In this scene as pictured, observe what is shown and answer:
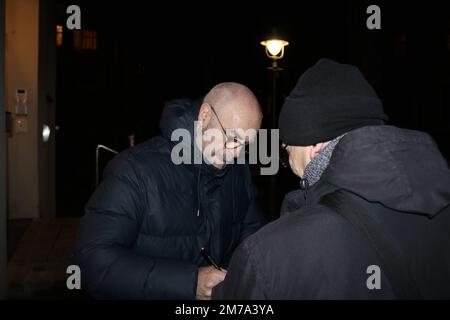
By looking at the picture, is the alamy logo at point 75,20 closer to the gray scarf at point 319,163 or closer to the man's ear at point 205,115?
the man's ear at point 205,115

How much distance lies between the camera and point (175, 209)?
241 cm

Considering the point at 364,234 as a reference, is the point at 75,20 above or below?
above

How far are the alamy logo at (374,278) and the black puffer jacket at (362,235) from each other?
1cm

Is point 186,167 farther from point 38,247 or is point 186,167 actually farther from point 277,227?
point 38,247

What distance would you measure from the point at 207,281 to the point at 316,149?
0.88 m

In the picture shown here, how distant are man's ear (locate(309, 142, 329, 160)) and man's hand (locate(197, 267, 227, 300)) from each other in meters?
0.79

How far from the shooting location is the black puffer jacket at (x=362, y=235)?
1.25 meters

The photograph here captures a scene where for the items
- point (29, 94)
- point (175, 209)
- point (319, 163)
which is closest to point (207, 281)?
point (175, 209)

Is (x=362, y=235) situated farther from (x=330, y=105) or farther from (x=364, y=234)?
(x=330, y=105)

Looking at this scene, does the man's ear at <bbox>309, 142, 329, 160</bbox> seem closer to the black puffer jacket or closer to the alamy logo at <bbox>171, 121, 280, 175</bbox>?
the black puffer jacket

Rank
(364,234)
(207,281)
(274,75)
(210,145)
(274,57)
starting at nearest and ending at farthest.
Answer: (364,234)
(207,281)
(210,145)
(274,75)
(274,57)

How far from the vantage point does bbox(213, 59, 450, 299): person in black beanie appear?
1253mm

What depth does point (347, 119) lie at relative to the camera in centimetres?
146
